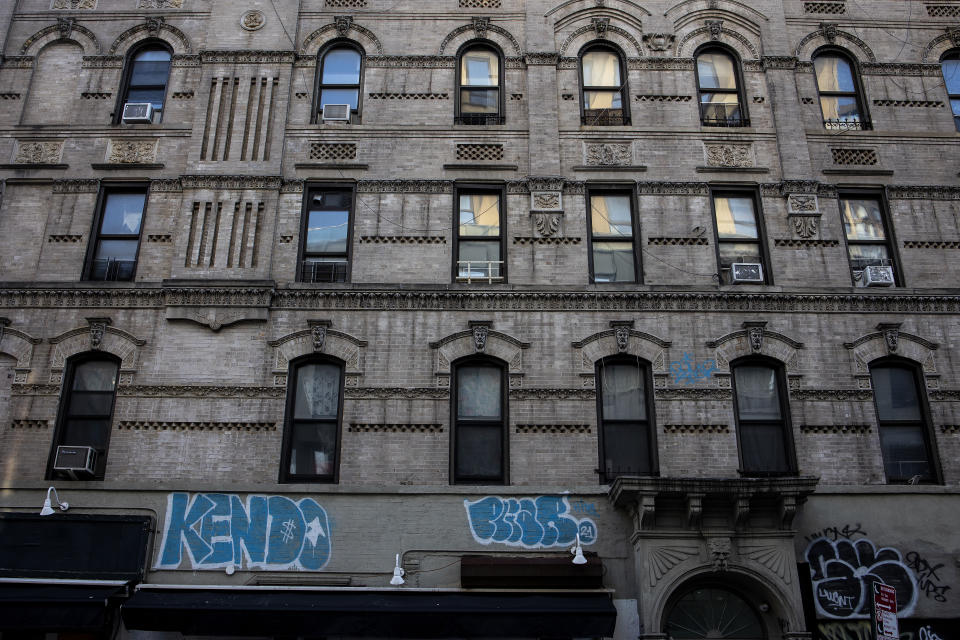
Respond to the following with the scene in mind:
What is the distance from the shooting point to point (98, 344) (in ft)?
44.5

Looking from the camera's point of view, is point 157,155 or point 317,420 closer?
point 317,420

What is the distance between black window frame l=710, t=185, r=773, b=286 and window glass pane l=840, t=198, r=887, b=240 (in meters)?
1.57

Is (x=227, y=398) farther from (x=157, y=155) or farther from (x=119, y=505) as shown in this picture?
(x=157, y=155)

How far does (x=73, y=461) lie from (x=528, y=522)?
7.07 meters

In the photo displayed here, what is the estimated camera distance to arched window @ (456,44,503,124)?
51.2ft

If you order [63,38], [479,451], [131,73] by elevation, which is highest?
[63,38]

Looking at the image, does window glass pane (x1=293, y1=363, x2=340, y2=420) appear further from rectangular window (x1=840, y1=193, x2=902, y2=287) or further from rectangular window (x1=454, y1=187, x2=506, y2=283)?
rectangular window (x1=840, y1=193, x2=902, y2=287)

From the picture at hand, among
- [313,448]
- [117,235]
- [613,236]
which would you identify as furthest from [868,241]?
[117,235]

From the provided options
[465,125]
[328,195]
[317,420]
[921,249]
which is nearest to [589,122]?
[465,125]

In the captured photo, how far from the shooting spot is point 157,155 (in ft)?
49.7

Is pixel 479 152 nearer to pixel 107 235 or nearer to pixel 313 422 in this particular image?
pixel 313 422

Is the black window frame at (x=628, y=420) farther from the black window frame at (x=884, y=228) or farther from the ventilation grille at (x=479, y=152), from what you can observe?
the ventilation grille at (x=479, y=152)

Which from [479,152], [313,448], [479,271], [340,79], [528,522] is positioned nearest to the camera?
[528,522]

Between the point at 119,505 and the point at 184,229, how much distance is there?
4785 mm
